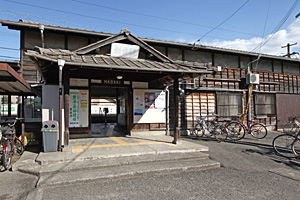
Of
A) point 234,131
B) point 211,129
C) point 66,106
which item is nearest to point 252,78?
point 234,131

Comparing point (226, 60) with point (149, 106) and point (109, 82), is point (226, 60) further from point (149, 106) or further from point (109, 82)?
point (109, 82)

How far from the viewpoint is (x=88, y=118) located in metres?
8.02

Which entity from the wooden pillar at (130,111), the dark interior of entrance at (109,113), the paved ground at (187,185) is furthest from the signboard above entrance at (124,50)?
the paved ground at (187,185)

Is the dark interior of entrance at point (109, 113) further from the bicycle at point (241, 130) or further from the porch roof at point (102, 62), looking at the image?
the bicycle at point (241, 130)

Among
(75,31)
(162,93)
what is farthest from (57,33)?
(162,93)

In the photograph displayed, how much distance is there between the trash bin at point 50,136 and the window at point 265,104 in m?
11.4

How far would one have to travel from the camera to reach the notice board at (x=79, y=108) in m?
7.81

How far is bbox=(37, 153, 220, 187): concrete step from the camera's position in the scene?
13.6ft

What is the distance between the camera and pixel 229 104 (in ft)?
36.4

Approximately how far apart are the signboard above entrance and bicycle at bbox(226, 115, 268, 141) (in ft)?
17.3

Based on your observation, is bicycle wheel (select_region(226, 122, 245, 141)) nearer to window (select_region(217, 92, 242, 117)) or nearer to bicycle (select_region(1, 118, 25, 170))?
window (select_region(217, 92, 242, 117))

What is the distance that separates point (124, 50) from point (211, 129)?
5452 mm

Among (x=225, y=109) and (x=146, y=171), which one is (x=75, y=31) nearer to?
(x=146, y=171)

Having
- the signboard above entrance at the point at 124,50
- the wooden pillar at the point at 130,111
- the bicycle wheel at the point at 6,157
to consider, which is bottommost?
the bicycle wheel at the point at 6,157
